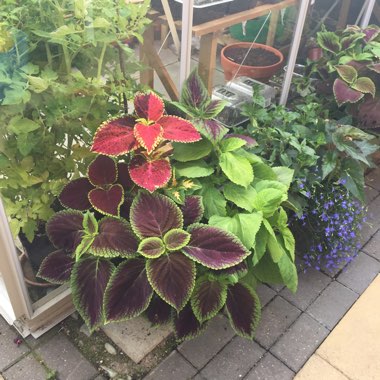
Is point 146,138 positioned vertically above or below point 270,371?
above

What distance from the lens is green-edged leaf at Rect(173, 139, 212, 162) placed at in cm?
165

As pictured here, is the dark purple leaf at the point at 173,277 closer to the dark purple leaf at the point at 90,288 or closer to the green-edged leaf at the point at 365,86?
the dark purple leaf at the point at 90,288

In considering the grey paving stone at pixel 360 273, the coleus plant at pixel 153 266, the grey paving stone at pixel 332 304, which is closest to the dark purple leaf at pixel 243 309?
the coleus plant at pixel 153 266

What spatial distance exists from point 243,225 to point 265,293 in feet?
2.02

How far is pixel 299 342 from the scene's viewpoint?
1796 mm

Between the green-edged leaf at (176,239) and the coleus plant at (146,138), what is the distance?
0.56 feet

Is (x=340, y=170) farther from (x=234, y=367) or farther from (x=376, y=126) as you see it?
(x=234, y=367)

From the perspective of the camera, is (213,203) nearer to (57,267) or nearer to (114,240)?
(114,240)

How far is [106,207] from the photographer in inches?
59.9

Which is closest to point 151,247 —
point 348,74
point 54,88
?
point 54,88

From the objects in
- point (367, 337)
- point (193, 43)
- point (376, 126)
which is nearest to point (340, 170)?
point (376, 126)

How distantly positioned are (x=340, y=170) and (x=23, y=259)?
1.47 m

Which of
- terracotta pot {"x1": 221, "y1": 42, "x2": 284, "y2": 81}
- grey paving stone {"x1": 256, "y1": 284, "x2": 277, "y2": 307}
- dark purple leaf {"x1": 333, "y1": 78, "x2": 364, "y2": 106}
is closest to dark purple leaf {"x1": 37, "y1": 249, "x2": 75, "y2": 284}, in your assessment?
grey paving stone {"x1": 256, "y1": 284, "x2": 277, "y2": 307}

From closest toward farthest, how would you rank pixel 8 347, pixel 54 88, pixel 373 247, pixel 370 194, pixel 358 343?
1. pixel 54 88
2. pixel 8 347
3. pixel 358 343
4. pixel 373 247
5. pixel 370 194
